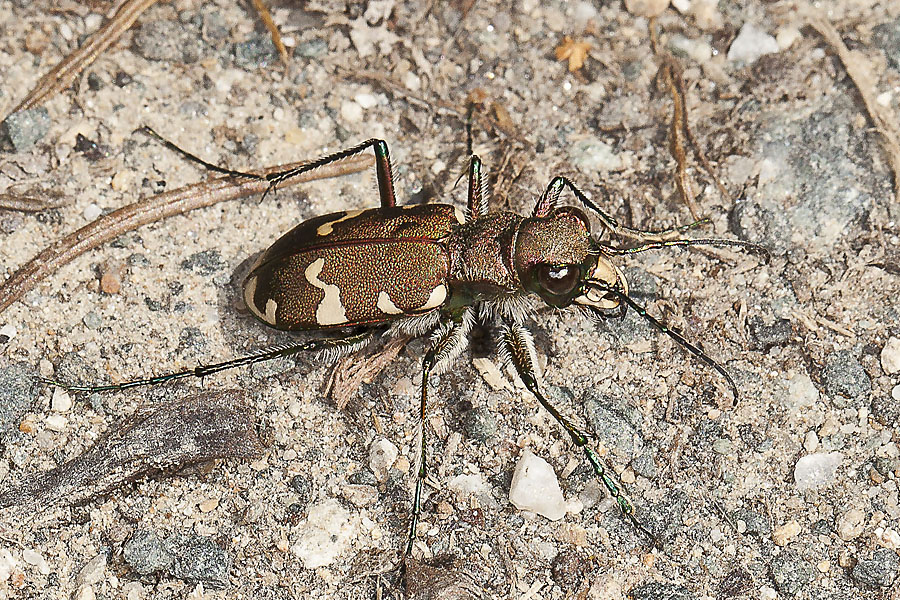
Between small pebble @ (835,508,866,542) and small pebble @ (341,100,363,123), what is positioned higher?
small pebble @ (341,100,363,123)

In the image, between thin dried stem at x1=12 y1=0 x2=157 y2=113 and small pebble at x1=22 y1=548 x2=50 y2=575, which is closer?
small pebble at x1=22 y1=548 x2=50 y2=575

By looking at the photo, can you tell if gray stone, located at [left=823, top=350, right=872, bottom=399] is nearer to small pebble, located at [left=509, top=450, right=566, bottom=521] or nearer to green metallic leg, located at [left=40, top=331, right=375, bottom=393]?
small pebble, located at [left=509, top=450, right=566, bottom=521]

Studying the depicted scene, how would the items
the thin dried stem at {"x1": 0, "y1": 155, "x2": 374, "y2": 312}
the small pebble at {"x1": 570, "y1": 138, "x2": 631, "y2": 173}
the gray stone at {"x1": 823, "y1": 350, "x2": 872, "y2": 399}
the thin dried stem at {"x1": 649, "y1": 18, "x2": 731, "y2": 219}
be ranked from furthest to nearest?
the small pebble at {"x1": 570, "y1": 138, "x2": 631, "y2": 173}
the thin dried stem at {"x1": 649, "y1": 18, "x2": 731, "y2": 219}
the thin dried stem at {"x1": 0, "y1": 155, "x2": 374, "y2": 312}
the gray stone at {"x1": 823, "y1": 350, "x2": 872, "y2": 399}

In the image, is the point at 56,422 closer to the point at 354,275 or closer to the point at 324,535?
the point at 324,535

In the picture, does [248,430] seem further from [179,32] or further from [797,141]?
[797,141]

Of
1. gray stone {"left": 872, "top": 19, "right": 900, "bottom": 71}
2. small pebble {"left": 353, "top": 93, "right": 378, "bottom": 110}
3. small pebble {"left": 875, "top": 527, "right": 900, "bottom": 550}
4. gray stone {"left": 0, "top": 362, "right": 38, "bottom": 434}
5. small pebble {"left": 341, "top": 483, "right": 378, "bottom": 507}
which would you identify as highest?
small pebble {"left": 353, "top": 93, "right": 378, "bottom": 110}

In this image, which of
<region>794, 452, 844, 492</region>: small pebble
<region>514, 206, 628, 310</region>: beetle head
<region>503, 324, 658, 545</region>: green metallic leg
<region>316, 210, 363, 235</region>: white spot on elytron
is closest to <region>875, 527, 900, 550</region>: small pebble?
<region>794, 452, 844, 492</region>: small pebble

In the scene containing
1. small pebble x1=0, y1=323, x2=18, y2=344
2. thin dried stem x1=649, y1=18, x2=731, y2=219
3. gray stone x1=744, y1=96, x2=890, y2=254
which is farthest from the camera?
thin dried stem x1=649, y1=18, x2=731, y2=219

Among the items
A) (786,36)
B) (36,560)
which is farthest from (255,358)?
(786,36)
